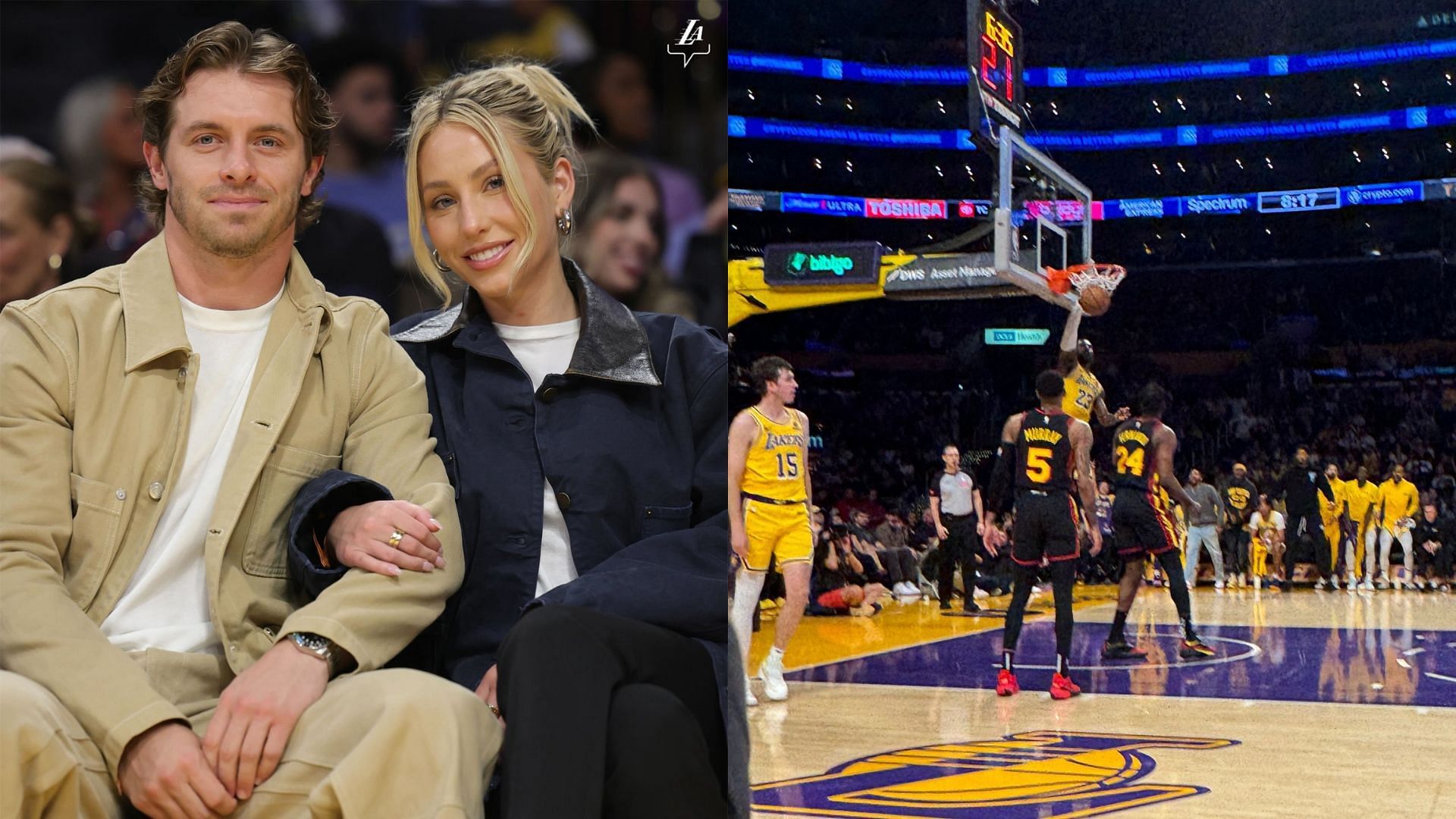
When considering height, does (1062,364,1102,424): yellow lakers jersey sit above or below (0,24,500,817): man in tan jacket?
above

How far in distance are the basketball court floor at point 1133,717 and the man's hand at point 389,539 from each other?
235cm

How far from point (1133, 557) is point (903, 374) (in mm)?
2641

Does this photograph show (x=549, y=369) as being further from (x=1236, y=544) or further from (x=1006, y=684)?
(x=1236, y=544)

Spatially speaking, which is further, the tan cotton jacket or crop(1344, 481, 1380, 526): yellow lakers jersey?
crop(1344, 481, 1380, 526): yellow lakers jersey

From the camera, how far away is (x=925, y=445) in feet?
26.2

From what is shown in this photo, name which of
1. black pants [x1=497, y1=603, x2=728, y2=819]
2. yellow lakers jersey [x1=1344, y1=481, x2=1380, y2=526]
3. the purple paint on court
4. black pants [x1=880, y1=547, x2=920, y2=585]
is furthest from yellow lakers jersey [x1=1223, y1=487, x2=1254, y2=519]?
black pants [x1=497, y1=603, x2=728, y2=819]

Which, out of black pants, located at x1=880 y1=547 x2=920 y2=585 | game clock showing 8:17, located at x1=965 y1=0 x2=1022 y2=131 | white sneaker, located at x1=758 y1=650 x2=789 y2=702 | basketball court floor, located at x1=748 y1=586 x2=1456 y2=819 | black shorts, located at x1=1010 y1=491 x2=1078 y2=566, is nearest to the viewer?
basketball court floor, located at x1=748 y1=586 x2=1456 y2=819

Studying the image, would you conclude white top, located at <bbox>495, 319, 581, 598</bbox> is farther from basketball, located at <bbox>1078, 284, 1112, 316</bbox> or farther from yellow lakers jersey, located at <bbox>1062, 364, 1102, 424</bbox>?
basketball, located at <bbox>1078, 284, 1112, 316</bbox>

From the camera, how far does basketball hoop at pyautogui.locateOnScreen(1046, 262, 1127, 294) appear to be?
753cm

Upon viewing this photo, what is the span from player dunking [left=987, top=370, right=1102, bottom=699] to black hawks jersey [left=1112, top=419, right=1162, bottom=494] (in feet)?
1.48

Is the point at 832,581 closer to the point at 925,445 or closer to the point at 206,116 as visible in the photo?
the point at 925,445

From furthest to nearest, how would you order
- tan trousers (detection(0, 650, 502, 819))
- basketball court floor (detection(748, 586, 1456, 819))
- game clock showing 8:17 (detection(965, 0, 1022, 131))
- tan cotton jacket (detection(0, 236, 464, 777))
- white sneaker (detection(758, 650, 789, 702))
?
game clock showing 8:17 (detection(965, 0, 1022, 131))
white sneaker (detection(758, 650, 789, 702))
basketball court floor (detection(748, 586, 1456, 819))
tan cotton jacket (detection(0, 236, 464, 777))
tan trousers (detection(0, 650, 502, 819))

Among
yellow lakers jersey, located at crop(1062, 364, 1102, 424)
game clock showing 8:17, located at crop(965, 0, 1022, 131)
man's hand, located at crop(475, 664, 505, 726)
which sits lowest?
man's hand, located at crop(475, 664, 505, 726)

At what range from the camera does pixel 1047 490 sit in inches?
214
